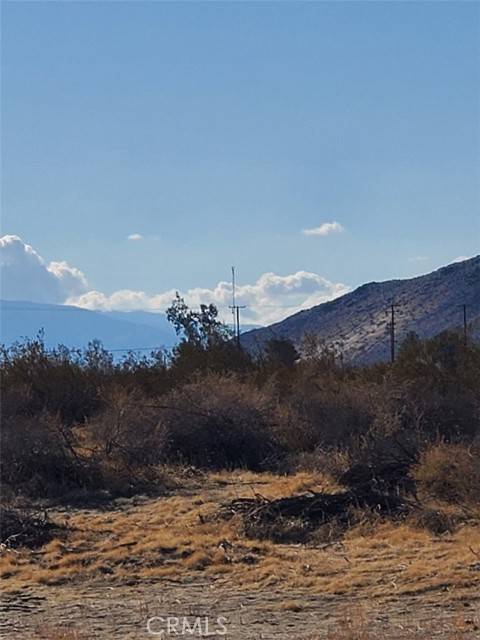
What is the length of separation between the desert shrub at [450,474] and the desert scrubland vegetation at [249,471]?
29 millimetres

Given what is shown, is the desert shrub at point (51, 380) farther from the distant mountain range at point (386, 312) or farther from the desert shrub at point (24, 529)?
the distant mountain range at point (386, 312)

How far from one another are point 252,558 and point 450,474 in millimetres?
4570

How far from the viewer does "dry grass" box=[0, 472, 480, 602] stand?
10.4 m

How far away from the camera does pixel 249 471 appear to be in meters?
20.9

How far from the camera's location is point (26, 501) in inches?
689

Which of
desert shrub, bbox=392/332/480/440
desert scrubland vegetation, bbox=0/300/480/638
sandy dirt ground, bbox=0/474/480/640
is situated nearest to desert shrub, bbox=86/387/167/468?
desert scrubland vegetation, bbox=0/300/480/638

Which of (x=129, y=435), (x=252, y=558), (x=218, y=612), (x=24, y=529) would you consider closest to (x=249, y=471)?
(x=129, y=435)

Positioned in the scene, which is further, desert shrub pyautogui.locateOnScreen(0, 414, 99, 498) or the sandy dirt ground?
desert shrub pyautogui.locateOnScreen(0, 414, 99, 498)

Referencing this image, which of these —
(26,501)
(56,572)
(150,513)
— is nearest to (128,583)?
(56,572)

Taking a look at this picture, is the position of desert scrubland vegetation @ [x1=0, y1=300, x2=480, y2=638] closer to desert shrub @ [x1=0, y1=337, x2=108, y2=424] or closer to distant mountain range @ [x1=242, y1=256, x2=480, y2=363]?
desert shrub @ [x1=0, y1=337, x2=108, y2=424]

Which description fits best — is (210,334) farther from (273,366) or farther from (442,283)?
(442,283)

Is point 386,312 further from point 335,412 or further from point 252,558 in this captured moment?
point 252,558

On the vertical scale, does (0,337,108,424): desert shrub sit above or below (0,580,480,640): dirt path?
above

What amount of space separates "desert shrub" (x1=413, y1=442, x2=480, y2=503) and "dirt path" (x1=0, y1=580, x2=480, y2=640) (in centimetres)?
520
